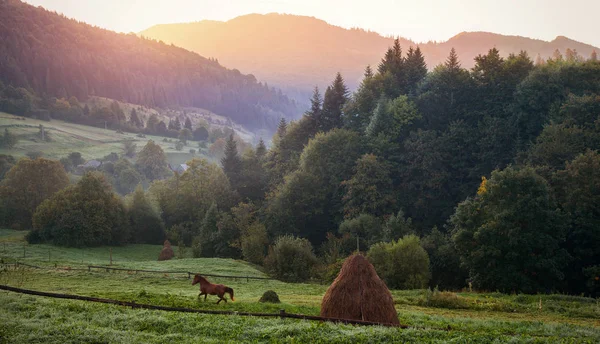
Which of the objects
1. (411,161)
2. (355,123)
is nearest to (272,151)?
(355,123)

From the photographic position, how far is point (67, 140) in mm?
163250

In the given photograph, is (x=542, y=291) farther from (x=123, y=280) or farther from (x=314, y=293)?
(x=123, y=280)

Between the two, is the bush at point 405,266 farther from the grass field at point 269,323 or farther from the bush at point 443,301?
the bush at point 443,301

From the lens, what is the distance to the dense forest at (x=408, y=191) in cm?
4941

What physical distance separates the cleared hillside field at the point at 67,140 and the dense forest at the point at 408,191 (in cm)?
5814

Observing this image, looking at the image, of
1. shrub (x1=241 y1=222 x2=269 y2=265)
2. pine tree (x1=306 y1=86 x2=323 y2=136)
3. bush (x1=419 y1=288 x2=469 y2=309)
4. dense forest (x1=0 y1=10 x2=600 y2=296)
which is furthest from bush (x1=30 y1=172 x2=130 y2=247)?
bush (x1=419 y1=288 x2=469 y2=309)

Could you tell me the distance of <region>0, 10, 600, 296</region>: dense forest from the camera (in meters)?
49.4

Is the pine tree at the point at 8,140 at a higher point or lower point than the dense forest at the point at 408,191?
higher

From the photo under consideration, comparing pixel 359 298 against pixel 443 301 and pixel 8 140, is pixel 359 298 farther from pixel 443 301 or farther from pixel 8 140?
pixel 8 140

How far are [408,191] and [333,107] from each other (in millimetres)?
28368

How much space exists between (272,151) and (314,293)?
62028 millimetres

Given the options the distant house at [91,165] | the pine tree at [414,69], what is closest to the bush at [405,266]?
the pine tree at [414,69]

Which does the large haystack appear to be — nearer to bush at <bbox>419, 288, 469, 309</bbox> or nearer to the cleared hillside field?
bush at <bbox>419, 288, 469, 309</bbox>

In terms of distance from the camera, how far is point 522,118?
71.5 meters
